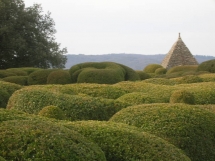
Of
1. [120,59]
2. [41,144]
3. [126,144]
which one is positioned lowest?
[120,59]

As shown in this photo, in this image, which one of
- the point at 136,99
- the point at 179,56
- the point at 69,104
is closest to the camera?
the point at 69,104

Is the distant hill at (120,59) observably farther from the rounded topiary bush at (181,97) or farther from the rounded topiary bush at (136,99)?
the rounded topiary bush at (181,97)

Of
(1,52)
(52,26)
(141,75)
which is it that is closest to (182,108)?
(141,75)

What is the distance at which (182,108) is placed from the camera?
787 cm

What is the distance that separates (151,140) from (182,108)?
2.08m

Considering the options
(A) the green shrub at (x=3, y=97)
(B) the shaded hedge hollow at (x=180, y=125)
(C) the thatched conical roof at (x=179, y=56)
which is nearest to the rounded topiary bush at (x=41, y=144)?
(B) the shaded hedge hollow at (x=180, y=125)

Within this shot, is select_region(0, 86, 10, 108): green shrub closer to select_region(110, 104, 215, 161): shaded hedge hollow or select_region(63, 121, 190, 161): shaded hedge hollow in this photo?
select_region(110, 104, 215, 161): shaded hedge hollow

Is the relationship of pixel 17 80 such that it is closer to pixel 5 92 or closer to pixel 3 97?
pixel 5 92

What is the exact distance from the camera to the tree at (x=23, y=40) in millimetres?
30547

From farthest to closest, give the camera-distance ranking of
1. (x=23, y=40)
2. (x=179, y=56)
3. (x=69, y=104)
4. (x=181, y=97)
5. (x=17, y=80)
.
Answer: (x=179, y=56) → (x=23, y=40) → (x=17, y=80) → (x=181, y=97) → (x=69, y=104)

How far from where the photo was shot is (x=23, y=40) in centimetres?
3034

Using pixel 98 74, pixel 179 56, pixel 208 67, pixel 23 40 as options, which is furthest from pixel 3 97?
pixel 179 56

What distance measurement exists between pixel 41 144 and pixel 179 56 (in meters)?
29.2

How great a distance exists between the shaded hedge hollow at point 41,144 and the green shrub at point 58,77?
12436 mm
